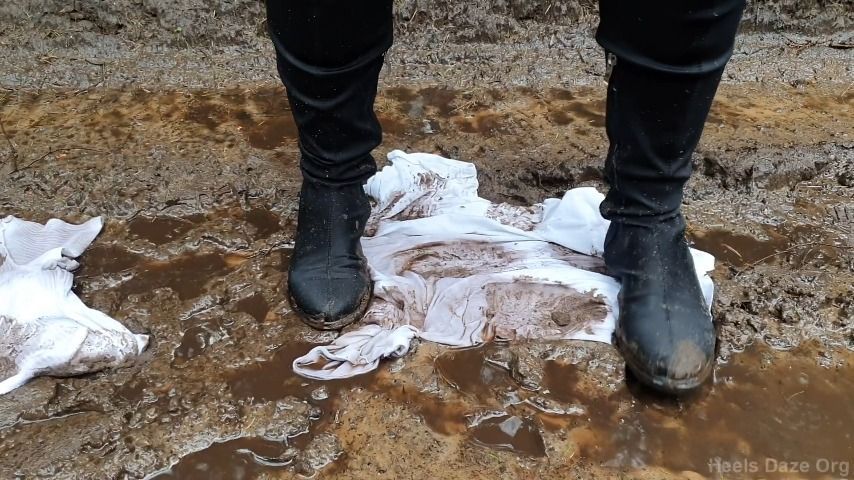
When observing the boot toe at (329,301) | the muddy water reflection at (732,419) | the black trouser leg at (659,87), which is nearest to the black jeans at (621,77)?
the black trouser leg at (659,87)

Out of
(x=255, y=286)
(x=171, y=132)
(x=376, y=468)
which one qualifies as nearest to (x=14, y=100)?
(x=171, y=132)

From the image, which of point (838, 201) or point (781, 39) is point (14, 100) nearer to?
point (838, 201)

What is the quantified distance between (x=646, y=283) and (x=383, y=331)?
1.60 ft

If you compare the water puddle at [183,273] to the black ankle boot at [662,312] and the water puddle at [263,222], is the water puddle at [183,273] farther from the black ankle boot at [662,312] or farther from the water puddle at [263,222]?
the black ankle boot at [662,312]

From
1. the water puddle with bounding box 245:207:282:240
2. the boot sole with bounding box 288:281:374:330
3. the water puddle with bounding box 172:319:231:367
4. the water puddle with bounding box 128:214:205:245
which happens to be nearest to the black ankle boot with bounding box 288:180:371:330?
the boot sole with bounding box 288:281:374:330

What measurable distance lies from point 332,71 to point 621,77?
475 millimetres

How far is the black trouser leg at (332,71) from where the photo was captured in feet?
3.36

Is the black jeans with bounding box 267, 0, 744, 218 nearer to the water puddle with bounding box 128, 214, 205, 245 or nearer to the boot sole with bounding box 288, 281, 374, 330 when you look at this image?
the boot sole with bounding box 288, 281, 374, 330

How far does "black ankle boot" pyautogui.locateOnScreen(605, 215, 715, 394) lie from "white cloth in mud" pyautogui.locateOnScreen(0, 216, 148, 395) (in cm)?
90

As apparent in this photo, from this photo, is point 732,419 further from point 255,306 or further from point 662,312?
point 255,306

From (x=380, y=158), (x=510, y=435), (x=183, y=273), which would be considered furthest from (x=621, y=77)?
(x=183, y=273)

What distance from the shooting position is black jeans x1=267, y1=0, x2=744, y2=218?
0.97 metres

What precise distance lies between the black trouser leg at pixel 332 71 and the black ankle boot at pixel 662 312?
20.8 inches

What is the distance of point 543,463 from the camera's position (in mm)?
1034
